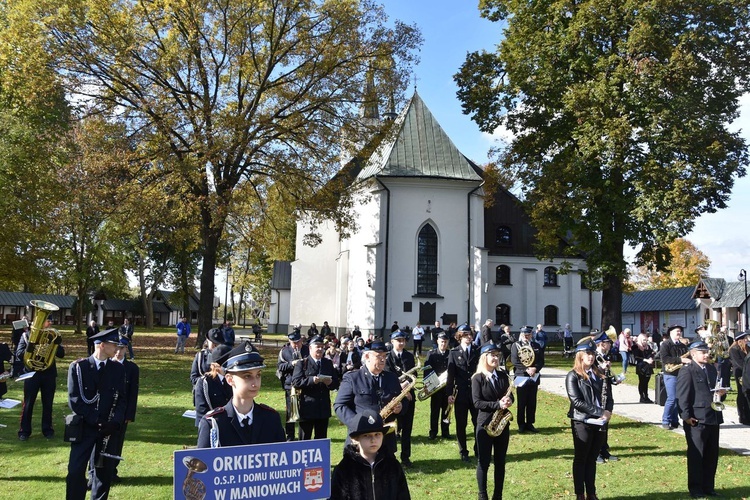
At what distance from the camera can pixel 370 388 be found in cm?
685

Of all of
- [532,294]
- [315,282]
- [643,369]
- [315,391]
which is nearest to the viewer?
[315,391]

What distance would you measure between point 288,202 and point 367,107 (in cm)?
548

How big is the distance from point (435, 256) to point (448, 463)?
29977 millimetres

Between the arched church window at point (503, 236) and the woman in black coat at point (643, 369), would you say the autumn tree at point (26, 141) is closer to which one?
the woman in black coat at point (643, 369)

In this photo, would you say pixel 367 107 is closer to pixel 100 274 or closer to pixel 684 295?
pixel 100 274

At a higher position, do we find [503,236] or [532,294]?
[503,236]

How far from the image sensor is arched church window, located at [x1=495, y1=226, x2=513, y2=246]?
143ft

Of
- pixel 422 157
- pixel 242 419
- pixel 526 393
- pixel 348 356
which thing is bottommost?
pixel 526 393

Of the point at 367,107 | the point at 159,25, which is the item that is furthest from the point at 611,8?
the point at 159,25

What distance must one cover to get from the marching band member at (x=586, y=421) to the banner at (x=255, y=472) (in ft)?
15.3

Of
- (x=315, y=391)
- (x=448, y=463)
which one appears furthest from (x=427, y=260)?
(x=315, y=391)

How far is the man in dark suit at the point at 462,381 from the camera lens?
9.99 m

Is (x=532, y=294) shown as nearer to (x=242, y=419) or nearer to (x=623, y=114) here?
(x=623, y=114)

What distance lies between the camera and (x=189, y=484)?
3.38m
